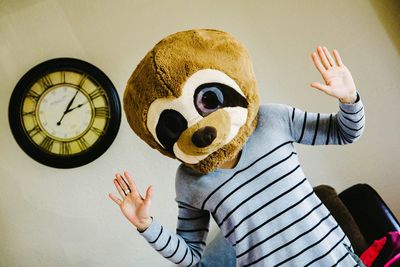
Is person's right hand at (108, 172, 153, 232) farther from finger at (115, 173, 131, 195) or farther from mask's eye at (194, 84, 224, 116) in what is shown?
mask's eye at (194, 84, 224, 116)

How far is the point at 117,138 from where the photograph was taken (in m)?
1.48

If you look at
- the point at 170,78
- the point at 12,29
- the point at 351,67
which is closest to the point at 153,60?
the point at 170,78

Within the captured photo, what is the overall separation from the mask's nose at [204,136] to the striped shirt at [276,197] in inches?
5.2

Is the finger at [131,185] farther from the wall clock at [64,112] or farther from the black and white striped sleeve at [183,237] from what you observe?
the wall clock at [64,112]

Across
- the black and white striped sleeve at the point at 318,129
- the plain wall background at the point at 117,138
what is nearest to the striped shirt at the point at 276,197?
the black and white striped sleeve at the point at 318,129

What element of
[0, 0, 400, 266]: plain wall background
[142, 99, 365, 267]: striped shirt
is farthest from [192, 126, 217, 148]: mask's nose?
[0, 0, 400, 266]: plain wall background

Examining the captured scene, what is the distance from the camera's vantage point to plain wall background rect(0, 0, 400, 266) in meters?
1.44

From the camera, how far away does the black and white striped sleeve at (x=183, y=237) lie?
0.79 meters

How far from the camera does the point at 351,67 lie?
4.62ft

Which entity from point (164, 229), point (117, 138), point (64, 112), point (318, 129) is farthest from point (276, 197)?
point (64, 112)

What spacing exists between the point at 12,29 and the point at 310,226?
1513 mm

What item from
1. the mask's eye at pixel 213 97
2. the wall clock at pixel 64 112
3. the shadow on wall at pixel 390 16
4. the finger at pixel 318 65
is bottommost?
the finger at pixel 318 65

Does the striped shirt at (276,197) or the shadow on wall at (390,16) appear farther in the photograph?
the shadow on wall at (390,16)

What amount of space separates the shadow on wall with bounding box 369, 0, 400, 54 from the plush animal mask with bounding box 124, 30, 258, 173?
99 cm
